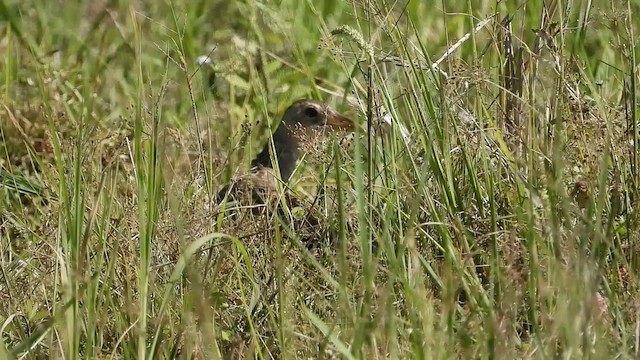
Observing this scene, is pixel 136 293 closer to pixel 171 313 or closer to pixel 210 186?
pixel 171 313

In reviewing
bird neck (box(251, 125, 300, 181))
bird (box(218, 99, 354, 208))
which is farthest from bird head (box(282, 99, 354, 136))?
bird neck (box(251, 125, 300, 181))

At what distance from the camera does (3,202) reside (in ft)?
13.2

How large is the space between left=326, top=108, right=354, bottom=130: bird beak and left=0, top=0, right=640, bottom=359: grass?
74 cm

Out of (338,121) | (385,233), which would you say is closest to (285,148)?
(338,121)

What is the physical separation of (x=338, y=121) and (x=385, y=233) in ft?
8.13

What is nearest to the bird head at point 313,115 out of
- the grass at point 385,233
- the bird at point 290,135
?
the bird at point 290,135

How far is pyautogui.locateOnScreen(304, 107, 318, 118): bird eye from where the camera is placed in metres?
5.19

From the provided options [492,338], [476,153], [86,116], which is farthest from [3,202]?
[492,338]

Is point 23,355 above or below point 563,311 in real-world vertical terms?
below

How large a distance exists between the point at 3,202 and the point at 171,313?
115 cm

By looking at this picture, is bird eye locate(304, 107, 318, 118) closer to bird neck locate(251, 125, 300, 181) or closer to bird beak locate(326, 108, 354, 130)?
bird beak locate(326, 108, 354, 130)

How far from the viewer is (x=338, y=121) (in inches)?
202

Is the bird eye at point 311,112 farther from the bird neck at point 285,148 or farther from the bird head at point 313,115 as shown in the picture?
the bird neck at point 285,148

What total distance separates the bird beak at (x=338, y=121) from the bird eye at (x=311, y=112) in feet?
0.17
